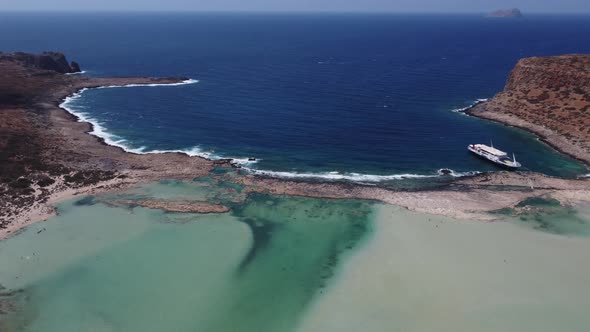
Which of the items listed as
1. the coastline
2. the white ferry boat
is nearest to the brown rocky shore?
the coastline

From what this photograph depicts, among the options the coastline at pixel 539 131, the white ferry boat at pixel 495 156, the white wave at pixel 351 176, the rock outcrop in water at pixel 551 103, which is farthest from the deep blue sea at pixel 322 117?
the rock outcrop in water at pixel 551 103

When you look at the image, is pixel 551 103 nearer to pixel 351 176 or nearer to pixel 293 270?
pixel 351 176

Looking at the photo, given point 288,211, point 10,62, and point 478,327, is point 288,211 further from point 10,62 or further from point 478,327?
point 10,62

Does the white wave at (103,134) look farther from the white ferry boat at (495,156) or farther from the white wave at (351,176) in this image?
the white ferry boat at (495,156)

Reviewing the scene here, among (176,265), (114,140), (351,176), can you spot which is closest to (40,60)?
(114,140)

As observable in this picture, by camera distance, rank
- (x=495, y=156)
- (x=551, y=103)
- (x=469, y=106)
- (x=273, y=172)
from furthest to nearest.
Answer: (x=469, y=106) < (x=551, y=103) < (x=495, y=156) < (x=273, y=172)

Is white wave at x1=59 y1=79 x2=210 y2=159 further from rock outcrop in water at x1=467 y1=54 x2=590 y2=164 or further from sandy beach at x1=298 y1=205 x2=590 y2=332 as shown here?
rock outcrop in water at x1=467 y1=54 x2=590 y2=164
